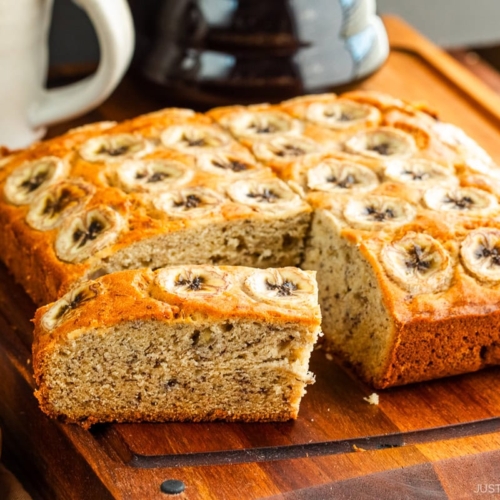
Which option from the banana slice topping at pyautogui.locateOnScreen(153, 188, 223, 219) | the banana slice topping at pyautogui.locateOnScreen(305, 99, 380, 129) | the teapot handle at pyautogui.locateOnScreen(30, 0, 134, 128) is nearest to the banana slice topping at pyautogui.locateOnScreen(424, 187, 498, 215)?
the banana slice topping at pyautogui.locateOnScreen(305, 99, 380, 129)

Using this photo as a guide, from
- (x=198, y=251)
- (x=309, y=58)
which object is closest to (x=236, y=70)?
(x=309, y=58)

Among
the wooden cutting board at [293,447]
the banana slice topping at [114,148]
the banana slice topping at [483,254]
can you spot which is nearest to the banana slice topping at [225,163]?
the banana slice topping at [114,148]

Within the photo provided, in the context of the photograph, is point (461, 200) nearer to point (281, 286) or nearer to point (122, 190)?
point (281, 286)

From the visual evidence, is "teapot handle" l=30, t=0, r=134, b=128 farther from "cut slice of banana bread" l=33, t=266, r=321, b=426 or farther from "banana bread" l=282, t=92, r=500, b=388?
"cut slice of banana bread" l=33, t=266, r=321, b=426

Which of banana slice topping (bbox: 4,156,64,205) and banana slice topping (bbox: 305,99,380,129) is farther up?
banana slice topping (bbox: 4,156,64,205)

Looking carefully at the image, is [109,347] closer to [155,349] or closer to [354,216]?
[155,349]

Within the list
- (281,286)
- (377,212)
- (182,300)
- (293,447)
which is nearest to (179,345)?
(182,300)

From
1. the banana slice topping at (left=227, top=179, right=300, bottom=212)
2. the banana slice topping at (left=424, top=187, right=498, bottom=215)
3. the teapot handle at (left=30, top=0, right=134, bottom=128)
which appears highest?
the teapot handle at (left=30, top=0, right=134, bottom=128)
